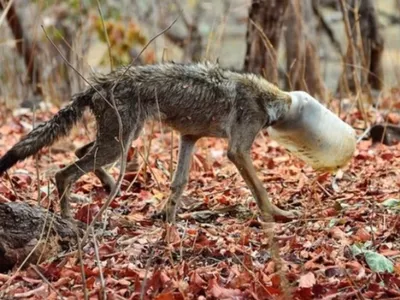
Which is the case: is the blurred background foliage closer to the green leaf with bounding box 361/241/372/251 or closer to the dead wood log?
the dead wood log

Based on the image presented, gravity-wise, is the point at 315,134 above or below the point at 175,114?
below

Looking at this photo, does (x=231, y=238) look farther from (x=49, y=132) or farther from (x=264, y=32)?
(x=264, y=32)

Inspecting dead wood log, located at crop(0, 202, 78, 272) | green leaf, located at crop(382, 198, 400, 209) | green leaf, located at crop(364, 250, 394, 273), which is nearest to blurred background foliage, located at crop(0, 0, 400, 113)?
dead wood log, located at crop(0, 202, 78, 272)

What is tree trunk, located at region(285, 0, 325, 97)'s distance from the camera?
986 centimetres

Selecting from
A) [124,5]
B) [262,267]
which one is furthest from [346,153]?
[124,5]

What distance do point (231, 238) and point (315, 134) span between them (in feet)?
5.15

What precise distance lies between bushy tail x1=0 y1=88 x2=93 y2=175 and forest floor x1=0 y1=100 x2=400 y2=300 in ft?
1.21

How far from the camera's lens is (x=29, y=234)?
16.9 ft

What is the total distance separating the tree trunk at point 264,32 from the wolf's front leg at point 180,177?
225 centimetres

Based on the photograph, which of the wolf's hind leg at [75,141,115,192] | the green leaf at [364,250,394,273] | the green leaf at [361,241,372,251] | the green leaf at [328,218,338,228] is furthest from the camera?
the wolf's hind leg at [75,141,115,192]

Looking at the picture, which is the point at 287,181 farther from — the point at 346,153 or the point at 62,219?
the point at 62,219

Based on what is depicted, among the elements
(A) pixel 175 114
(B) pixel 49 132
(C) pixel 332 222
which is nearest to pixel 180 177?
(A) pixel 175 114

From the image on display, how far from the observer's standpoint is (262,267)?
486cm

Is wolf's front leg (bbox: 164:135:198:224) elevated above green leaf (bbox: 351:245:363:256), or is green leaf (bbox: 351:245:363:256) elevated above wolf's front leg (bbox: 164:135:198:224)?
wolf's front leg (bbox: 164:135:198:224)
